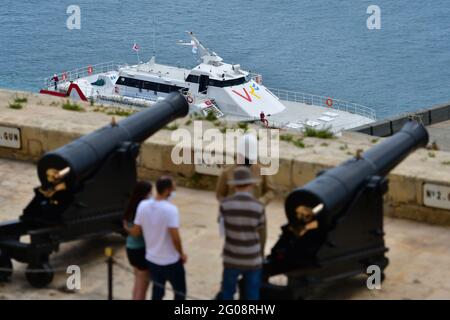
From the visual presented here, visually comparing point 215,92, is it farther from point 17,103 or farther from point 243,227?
point 243,227

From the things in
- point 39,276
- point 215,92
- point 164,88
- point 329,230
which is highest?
point 329,230

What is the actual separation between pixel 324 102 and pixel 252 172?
176ft

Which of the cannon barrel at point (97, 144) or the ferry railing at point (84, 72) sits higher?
the cannon barrel at point (97, 144)

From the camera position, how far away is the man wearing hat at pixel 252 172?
8.04 metres

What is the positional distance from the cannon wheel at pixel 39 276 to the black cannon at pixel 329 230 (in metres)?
1.78

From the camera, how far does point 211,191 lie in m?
11.0

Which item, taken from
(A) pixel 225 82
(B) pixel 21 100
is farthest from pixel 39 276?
(A) pixel 225 82

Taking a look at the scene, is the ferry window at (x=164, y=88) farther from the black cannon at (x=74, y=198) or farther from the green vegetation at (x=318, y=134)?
the black cannon at (x=74, y=198)

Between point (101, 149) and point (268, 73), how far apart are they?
58928 mm

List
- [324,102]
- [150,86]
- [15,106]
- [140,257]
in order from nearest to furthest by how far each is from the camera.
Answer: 1. [140,257]
2. [15,106]
3. [150,86]
4. [324,102]

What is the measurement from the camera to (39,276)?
866 centimetres

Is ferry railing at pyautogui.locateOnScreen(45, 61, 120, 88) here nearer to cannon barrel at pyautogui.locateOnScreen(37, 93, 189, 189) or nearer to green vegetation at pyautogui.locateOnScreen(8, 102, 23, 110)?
green vegetation at pyautogui.locateOnScreen(8, 102, 23, 110)

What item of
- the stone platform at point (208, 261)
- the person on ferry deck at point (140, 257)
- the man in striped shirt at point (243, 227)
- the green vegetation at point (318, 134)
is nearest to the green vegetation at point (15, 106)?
the stone platform at point (208, 261)
